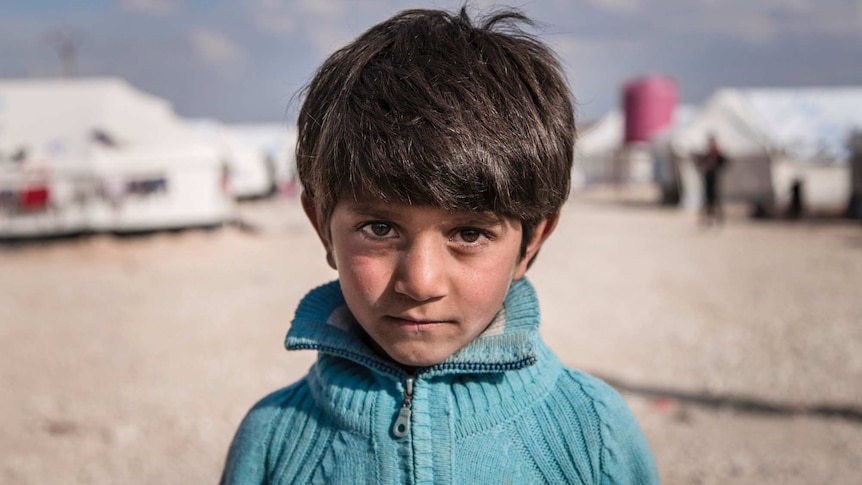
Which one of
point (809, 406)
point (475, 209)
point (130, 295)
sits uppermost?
point (475, 209)

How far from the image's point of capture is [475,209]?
1075 millimetres

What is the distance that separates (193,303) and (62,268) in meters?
3.46

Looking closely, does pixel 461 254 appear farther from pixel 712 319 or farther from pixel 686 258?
pixel 686 258

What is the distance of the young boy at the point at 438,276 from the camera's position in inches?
42.1

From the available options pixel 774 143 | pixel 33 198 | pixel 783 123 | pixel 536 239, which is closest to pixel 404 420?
pixel 536 239

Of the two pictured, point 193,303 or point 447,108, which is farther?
point 193,303

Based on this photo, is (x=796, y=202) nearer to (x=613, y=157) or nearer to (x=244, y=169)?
(x=613, y=157)

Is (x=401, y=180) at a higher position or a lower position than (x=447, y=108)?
lower

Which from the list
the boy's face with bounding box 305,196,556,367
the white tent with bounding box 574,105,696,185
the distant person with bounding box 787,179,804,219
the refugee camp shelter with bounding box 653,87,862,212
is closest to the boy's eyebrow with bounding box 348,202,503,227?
the boy's face with bounding box 305,196,556,367

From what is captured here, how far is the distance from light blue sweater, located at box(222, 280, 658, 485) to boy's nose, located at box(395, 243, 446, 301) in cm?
15

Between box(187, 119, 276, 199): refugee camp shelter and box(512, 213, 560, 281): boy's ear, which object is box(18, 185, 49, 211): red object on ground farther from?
box(512, 213, 560, 281): boy's ear

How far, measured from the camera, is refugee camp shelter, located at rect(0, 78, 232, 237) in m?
10.7

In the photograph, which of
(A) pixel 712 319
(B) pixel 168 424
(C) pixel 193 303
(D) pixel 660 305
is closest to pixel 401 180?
(B) pixel 168 424

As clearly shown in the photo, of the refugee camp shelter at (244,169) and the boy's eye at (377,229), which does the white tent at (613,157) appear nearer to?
the refugee camp shelter at (244,169)
